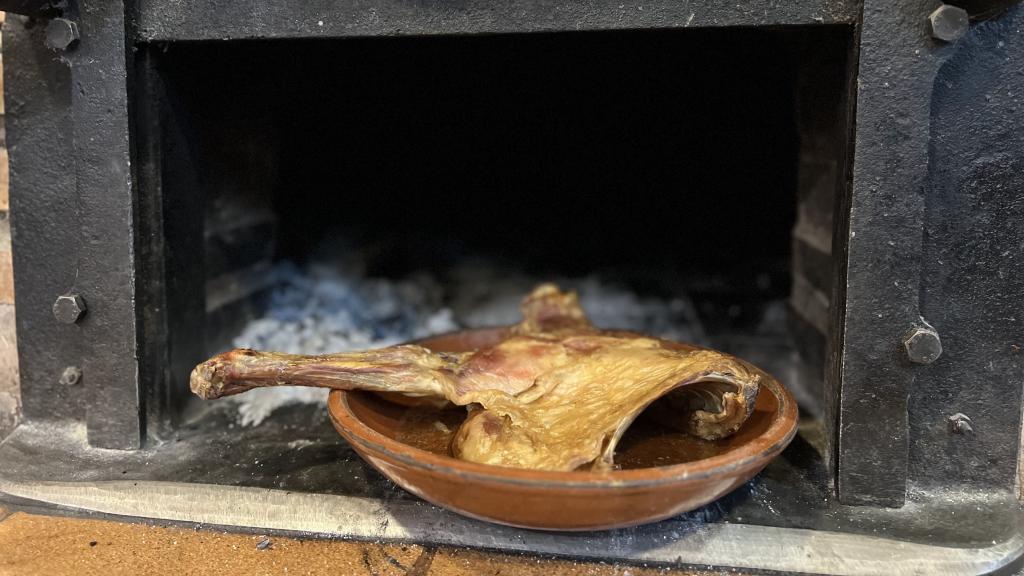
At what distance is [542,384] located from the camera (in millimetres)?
1275

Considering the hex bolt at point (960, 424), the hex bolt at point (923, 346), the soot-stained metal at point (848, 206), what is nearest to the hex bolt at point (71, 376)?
the soot-stained metal at point (848, 206)

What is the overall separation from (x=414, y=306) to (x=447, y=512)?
0.95 meters

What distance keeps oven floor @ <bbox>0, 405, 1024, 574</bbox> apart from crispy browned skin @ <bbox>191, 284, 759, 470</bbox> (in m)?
0.17

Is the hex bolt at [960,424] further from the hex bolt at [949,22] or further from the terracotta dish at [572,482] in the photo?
the hex bolt at [949,22]

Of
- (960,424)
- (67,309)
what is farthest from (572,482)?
(67,309)

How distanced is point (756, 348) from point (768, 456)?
37.1 inches

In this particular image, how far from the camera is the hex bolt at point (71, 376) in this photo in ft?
4.85

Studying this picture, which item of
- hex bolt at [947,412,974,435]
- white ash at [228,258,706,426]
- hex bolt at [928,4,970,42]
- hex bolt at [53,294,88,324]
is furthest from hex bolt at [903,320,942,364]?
hex bolt at [53,294,88,324]

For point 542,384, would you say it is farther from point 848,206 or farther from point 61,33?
point 61,33

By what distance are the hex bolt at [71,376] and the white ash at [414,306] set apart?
46 centimetres

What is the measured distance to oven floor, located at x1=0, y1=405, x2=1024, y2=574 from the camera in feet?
3.72

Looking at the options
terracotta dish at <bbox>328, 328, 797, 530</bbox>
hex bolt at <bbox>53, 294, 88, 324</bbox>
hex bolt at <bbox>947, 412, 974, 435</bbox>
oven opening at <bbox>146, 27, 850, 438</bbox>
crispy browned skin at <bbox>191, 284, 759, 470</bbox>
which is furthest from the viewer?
oven opening at <bbox>146, 27, 850, 438</bbox>

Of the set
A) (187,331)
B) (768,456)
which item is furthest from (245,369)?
(768,456)

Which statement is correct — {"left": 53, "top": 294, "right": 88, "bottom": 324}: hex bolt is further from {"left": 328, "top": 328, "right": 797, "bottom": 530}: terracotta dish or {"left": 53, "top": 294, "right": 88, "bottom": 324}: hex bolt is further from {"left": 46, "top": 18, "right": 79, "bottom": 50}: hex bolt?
{"left": 328, "top": 328, "right": 797, "bottom": 530}: terracotta dish
